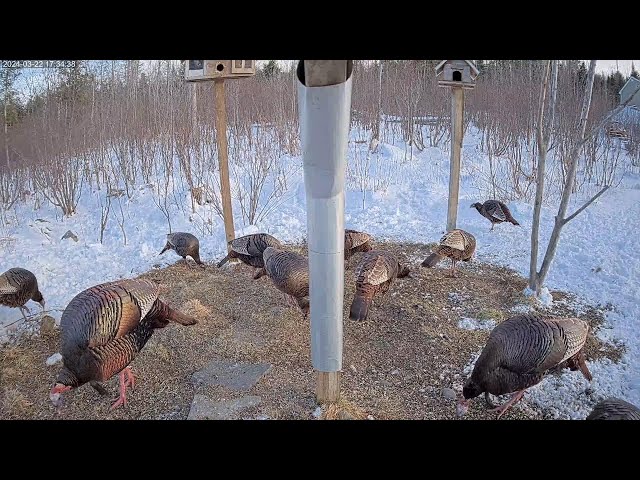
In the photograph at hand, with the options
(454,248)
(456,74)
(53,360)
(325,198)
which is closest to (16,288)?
(53,360)

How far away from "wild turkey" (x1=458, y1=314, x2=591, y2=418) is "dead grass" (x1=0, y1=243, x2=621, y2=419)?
8.3 inches

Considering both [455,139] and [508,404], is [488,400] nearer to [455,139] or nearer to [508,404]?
[508,404]

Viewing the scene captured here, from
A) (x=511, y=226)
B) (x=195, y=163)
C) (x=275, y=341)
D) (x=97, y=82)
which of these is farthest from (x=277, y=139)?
(x=275, y=341)

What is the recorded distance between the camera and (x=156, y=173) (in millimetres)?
8070

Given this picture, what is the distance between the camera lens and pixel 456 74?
530 centimetres

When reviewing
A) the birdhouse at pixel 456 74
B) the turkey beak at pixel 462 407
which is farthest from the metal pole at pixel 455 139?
the turkey beak at pixel 462 407

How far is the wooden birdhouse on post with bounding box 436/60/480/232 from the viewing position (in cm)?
532

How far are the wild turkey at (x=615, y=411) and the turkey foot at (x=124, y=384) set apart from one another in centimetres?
256

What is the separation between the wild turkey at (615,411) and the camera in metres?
2.05

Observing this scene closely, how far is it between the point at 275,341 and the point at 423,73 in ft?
27.8

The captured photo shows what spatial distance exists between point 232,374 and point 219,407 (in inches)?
16.6

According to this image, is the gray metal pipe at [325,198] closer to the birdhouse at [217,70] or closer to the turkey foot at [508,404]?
the turkey foot at [508,404]

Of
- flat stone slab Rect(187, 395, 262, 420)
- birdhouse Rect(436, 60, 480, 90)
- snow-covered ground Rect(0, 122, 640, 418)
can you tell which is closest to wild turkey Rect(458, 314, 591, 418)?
snow-covered ground Rect(0, 122, 640, 418)

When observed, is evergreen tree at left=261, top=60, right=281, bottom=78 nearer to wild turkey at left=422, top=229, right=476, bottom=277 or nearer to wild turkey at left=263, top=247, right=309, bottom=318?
wild turkey at left=422, top=229, right=476, bottom=277
